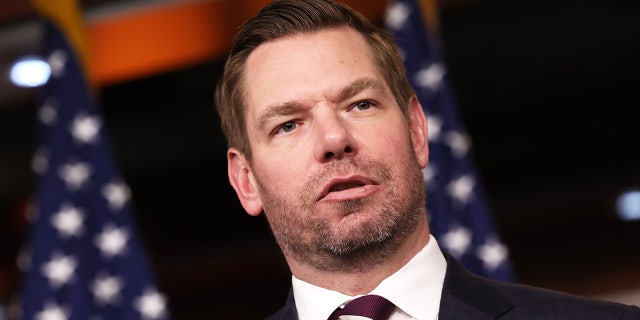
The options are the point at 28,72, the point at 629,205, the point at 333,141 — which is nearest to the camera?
the point at 333,141

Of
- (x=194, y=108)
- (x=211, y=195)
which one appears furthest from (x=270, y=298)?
(x=194, y=108)

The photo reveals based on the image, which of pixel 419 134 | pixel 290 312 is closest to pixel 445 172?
pixel 419 134

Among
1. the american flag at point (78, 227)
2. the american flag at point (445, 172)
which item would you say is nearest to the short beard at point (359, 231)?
the american flag at point (445, 172)

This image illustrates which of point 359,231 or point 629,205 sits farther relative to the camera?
point 629,205

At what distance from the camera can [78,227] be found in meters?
3.10

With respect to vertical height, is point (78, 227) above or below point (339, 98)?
below

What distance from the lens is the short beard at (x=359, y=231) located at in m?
1.27

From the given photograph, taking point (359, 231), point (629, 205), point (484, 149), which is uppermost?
point (359, 231)

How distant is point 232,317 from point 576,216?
8.18ft

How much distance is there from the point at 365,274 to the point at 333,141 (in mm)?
206

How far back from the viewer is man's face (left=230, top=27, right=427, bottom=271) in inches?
50.3

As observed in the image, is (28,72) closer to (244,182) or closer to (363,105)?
(244,182)

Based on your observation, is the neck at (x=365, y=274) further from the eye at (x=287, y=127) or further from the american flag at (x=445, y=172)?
the american flag at (x=445, y=172)

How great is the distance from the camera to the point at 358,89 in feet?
4.47
